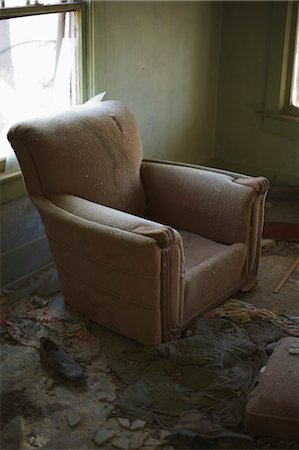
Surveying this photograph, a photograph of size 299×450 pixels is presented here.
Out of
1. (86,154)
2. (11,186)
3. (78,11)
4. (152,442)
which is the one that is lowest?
(152,442)

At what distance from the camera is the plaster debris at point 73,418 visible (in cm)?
236

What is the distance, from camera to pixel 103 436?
2301mm

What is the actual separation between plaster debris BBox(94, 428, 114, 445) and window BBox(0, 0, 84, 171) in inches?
55.0

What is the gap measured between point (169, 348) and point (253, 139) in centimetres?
218

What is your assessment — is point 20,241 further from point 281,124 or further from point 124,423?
point 281,124

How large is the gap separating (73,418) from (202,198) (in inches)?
48.8

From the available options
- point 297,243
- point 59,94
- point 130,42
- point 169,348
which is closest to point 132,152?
point 59,94

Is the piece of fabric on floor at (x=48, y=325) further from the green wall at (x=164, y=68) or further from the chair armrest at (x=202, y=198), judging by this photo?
the green wall at (x=164, y=68)

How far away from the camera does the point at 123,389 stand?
8.34 ft

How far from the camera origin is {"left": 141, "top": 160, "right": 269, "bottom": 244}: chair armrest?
3.04m

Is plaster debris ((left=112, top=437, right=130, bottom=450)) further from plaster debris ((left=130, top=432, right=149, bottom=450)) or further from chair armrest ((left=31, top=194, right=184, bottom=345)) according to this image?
chair armrest ((left=31, top=194, right=184, bottom=345))

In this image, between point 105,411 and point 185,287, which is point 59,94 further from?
point 105,411

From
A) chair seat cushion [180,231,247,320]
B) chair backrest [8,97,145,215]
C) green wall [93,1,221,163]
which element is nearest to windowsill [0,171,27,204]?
chair backrest [8,97,145,215]

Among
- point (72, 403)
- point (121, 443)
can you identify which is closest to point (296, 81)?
point (72, 403)
